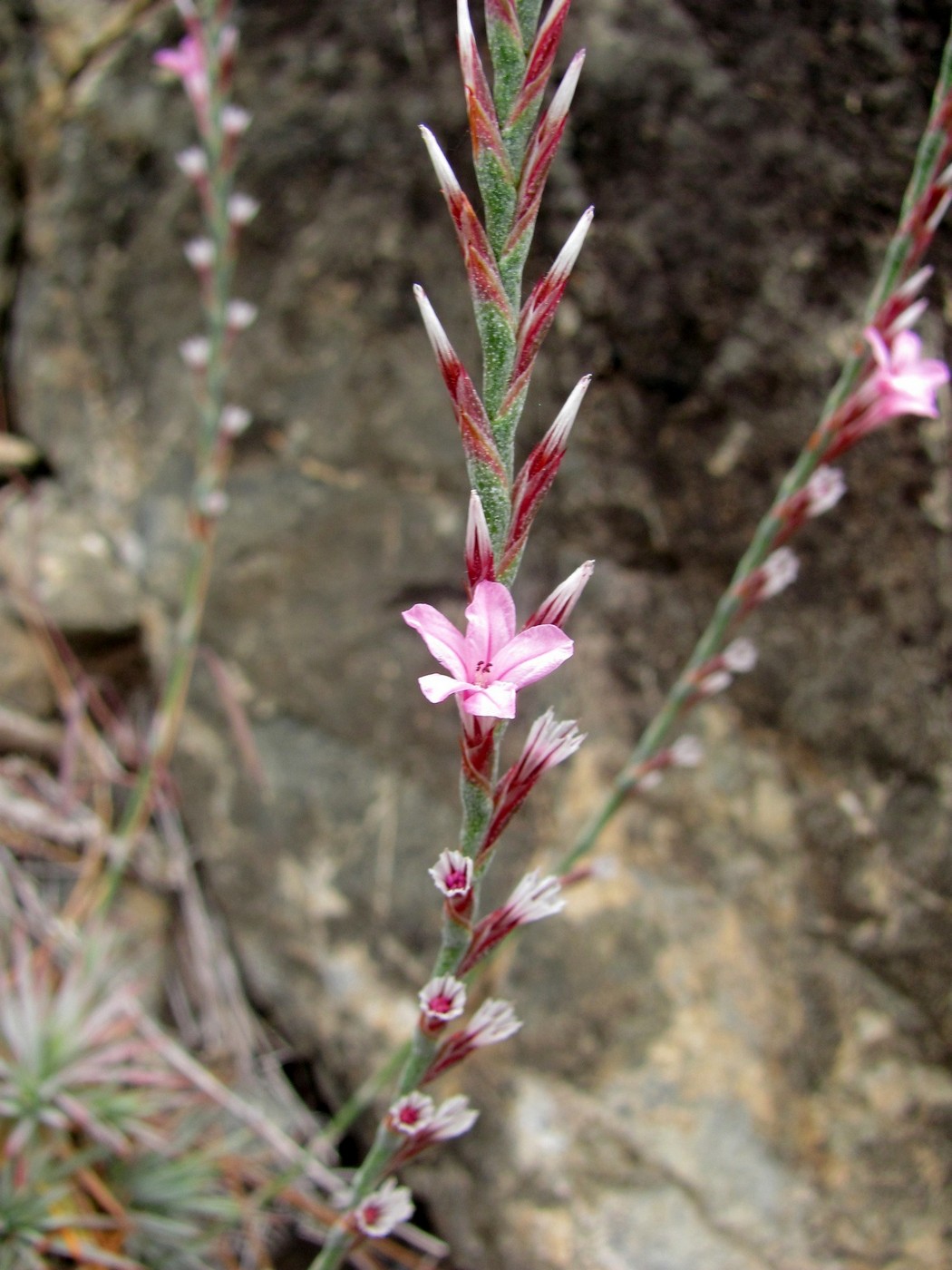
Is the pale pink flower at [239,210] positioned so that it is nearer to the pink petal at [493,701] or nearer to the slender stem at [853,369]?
the slender stem at [853,369]

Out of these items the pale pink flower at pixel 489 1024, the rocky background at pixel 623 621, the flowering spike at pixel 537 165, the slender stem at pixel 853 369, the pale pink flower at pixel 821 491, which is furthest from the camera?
the rocky background at pixel 623 621

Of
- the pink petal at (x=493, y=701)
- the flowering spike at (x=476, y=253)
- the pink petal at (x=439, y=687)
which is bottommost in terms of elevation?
the pink petal at (x=493, y=701)

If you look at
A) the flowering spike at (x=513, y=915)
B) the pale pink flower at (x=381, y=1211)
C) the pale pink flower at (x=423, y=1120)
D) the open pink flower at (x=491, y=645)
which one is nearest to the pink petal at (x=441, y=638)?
the open pink flower at (x=491, y=645)

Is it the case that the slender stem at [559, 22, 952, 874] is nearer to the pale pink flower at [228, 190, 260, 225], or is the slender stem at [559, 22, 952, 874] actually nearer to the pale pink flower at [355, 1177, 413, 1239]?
the pale pink flower at [355, 1177, 413, 1239]

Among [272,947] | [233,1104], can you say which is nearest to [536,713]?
[272,947]

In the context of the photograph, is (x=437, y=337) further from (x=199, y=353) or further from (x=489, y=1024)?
(x=199, y=353)

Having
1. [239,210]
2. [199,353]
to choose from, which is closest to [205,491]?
[199,353]
